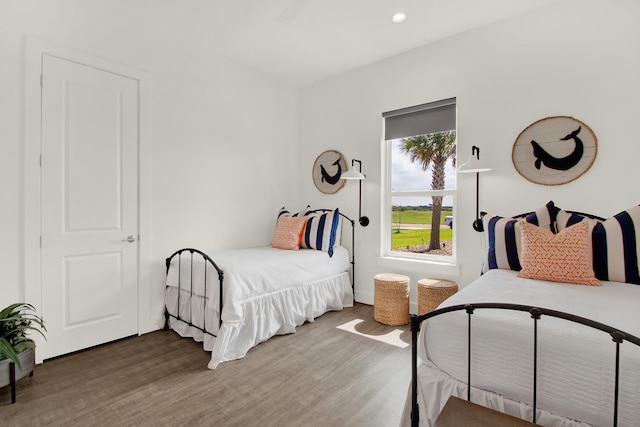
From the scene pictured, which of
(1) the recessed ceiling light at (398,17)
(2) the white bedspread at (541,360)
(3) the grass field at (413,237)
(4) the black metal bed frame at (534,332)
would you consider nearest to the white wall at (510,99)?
(3) the grass field at (413,237)

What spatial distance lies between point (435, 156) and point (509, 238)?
1304 mm

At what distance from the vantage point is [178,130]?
3168 mm

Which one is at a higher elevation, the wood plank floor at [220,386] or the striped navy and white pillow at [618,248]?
the striped navy and white pillow at [618,248]

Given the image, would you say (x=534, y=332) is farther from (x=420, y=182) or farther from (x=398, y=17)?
(x=398, y=17)

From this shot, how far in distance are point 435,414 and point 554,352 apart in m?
0.56

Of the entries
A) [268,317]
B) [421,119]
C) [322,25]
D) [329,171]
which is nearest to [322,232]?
[329,171]

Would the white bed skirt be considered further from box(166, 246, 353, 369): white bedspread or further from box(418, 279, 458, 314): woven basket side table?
box(418, 279, 458, 314): woven basket side table

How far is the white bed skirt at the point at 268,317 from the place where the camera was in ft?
7.87

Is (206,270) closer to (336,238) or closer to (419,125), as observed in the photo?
(336,238)

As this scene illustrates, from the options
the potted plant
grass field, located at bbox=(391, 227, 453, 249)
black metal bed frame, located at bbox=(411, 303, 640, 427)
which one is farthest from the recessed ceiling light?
the potted plant

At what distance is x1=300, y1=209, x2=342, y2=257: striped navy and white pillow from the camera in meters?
3.50

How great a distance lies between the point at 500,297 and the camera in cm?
163

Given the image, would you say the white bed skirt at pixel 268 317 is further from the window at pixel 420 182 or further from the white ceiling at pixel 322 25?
the white ceiling at pixel 322 25

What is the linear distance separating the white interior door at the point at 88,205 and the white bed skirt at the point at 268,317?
2.12 ft
